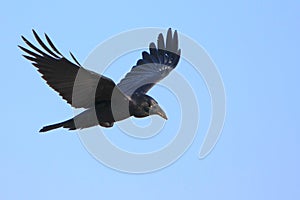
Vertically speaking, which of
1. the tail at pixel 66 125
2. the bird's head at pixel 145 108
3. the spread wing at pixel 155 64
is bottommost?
the tail at pixel 66 125

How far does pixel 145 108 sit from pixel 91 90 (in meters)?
1.32

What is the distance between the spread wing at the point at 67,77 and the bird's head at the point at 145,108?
69 cm

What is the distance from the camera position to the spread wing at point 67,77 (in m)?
13.4

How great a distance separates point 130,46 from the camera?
15.6 m

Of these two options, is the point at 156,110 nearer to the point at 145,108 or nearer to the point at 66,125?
the point at 145,108

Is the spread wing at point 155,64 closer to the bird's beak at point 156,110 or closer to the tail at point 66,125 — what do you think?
the bird's beak at point 156,110

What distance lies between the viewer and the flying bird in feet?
44.2

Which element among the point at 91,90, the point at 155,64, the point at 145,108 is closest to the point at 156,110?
the point at 145,108

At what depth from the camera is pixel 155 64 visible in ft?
57.8

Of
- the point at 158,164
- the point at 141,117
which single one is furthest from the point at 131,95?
the point at 158,164

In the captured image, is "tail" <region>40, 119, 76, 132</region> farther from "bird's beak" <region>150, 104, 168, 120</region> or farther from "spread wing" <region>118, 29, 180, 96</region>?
"spread wing" <region>118, 29, 180, 96</region>

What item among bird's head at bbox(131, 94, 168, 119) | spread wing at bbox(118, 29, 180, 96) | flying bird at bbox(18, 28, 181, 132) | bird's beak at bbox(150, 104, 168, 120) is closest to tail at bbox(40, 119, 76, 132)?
flying bird at bbox(18, 28, 181, 132)

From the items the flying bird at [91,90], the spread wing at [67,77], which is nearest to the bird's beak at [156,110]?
the flying bird at [91,90]

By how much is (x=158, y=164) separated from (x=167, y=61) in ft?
11.5
